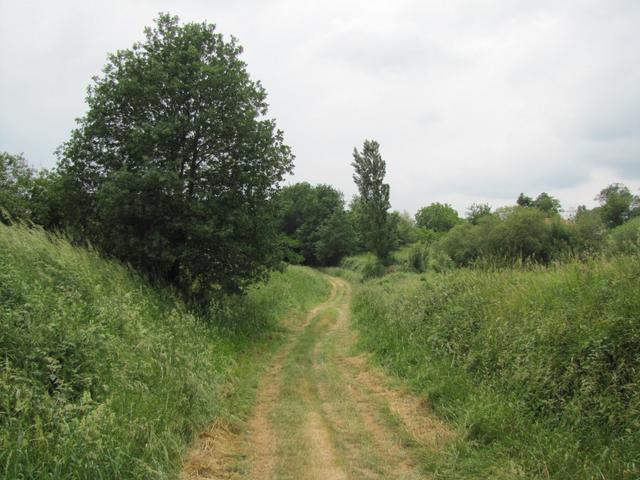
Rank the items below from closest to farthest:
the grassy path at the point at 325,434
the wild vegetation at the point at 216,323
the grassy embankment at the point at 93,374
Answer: the grassy embankment at the point at 93,374, the wild vegetation at the point at 216,323, the grassy path at the point at 325,434

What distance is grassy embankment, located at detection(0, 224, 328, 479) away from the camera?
389 cm

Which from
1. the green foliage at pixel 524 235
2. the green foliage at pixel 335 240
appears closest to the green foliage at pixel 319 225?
the green foliage at pixel 335 240

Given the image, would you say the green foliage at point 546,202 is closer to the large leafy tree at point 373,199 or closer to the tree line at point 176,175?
the large leafy tree at point 373,199

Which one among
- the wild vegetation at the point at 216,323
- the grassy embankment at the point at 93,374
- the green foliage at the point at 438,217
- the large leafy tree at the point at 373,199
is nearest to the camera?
the grassy embankment at the point at 93,374

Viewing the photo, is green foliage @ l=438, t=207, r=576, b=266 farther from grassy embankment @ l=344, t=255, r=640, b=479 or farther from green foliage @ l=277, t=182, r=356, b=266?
grassy embankment @ l=344, t=255, r=640, b=479

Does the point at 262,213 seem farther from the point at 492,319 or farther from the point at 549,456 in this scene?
the point at 549,456

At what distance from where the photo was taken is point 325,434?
5812 millimetres

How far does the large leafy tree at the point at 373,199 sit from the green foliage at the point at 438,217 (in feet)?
236

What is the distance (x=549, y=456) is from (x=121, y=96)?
1268 centimetres

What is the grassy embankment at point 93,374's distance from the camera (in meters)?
3.89

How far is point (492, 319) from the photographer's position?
306 inches

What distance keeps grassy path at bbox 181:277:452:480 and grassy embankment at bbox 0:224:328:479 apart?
0.39 m

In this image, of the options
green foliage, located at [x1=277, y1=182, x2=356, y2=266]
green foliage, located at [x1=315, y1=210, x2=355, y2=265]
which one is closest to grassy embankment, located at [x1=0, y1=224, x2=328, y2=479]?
green foliage, located at [x1=277, y1=182, x2=356, y2=266]

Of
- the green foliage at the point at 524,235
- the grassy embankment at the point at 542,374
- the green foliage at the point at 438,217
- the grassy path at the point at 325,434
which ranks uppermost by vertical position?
the green foliage at the point at 438,217
